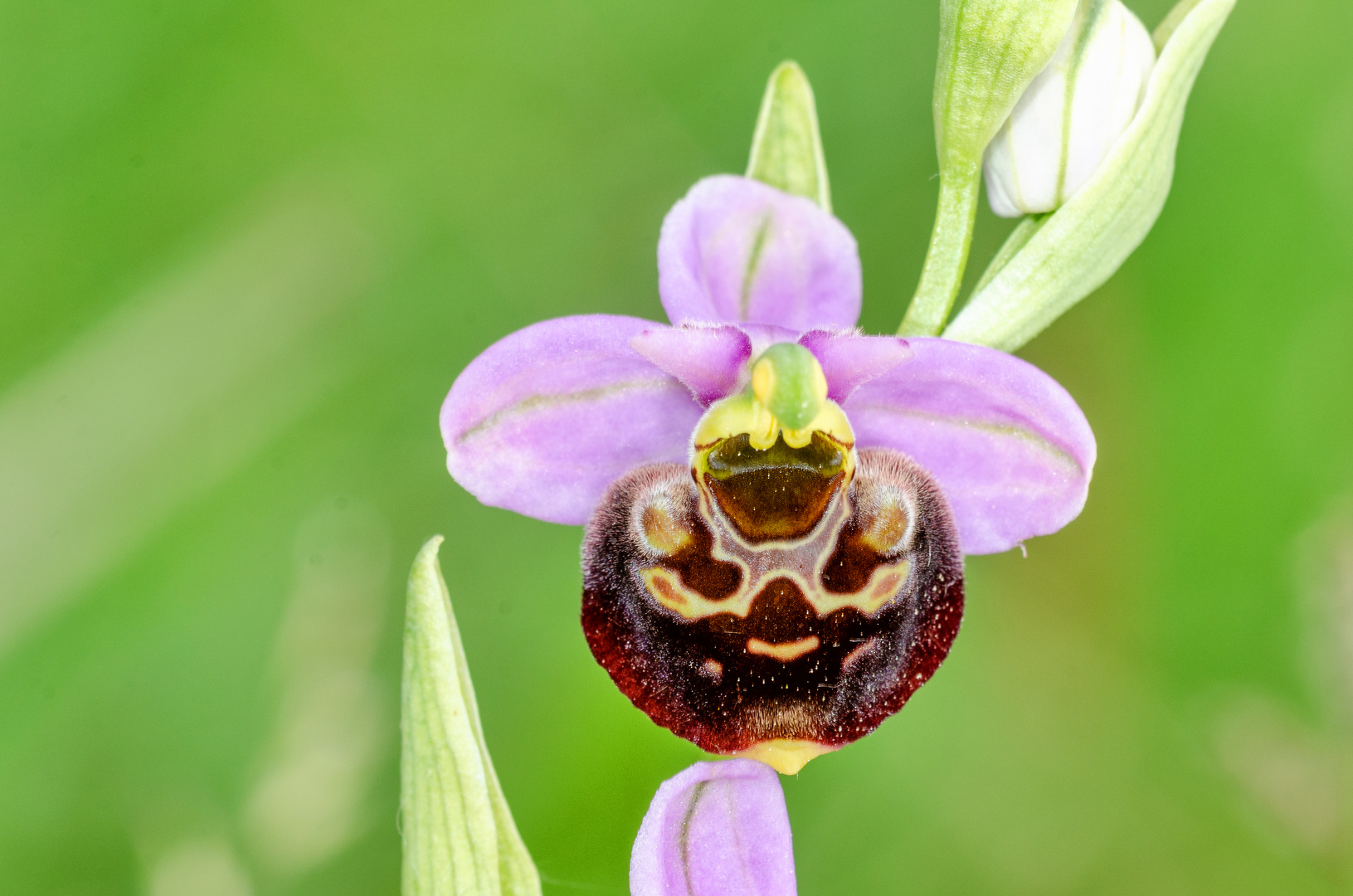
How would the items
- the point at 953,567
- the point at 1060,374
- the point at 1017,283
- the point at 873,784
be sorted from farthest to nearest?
the point at 1060,374, the point at 873,784, the point at 1017,283, the point at 953,567

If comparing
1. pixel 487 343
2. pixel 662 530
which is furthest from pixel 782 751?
pixel 487 343

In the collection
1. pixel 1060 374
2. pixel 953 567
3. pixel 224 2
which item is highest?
pixel 224 2

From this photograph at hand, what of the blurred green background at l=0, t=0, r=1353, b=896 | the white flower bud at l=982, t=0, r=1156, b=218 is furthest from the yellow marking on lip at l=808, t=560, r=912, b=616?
the blurred green background at l=0, t=0, r=1353, b=896

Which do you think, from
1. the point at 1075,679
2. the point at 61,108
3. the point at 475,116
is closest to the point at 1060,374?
the point at 1075,679

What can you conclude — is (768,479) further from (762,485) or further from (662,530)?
(662,530)

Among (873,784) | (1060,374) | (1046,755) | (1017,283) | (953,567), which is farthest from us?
(1060,374)

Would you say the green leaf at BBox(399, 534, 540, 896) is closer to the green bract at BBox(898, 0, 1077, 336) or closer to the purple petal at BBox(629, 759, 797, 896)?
the purple petal at BBox(629, 759, 797, 896)

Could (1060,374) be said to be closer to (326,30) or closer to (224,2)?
(326,30)
